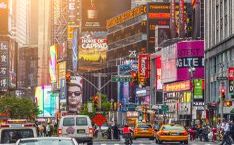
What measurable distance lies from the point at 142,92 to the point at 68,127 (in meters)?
120

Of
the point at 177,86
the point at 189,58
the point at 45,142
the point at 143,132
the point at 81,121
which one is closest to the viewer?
the point at 45,142

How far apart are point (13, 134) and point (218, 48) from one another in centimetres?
6395

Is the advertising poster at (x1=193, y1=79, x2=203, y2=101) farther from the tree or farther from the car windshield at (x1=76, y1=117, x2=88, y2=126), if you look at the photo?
the car windshield at (x1=76, y1=117, x2=88, y2=126)

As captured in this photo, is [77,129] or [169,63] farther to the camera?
[169,63]

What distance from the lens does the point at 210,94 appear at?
9388 cm

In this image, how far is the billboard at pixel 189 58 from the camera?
12419cm

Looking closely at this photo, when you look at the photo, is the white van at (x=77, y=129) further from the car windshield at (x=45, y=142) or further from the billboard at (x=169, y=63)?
the billboard at (x=169, y=63)

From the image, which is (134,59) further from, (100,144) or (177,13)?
(100,144)

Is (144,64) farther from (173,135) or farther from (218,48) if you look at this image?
(173,135)

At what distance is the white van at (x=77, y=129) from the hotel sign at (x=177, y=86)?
81746 millimetres

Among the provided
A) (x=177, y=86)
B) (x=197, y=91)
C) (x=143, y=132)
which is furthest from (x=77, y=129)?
(x=177, y=86)

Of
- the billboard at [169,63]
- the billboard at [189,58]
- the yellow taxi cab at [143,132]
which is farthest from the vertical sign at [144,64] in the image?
the yellow taxi cab at [143,132]

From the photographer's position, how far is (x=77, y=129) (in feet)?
133

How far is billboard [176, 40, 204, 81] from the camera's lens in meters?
124
